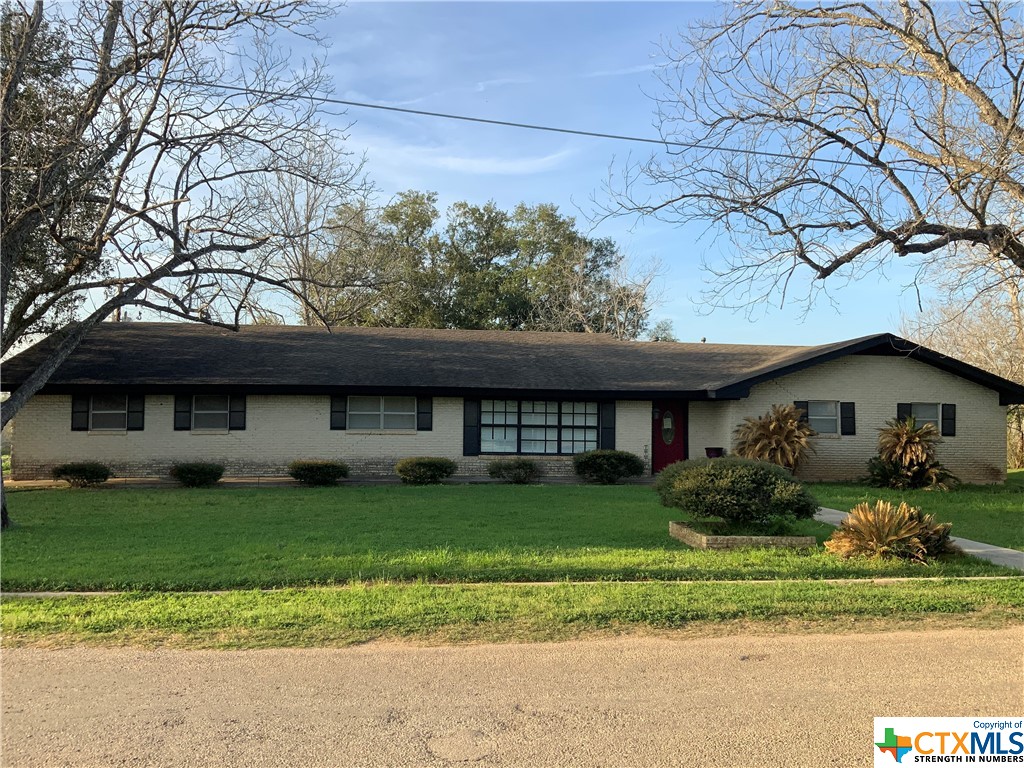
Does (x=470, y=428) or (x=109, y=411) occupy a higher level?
(x=109, y=411)

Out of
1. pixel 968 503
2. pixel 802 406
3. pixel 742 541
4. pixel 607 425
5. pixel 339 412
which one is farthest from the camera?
pixel 607 425

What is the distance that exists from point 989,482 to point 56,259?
24.9m

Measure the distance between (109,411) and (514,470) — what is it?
1098 centimetres

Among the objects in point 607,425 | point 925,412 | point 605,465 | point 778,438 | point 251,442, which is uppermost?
point 925,412

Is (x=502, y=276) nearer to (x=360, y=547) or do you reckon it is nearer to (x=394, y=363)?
(x=394, y=363)

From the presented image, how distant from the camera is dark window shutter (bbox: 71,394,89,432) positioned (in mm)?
20766

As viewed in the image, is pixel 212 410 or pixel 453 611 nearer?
pixel 453 611

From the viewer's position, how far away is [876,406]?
74.5 feet

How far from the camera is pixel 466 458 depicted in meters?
22.1

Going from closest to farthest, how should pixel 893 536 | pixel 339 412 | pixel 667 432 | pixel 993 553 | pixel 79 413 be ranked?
1. pixel 893 536
2. pixel 993 553
3. pixel 79 413
4. pixel 339 412
5. pixel 667 432

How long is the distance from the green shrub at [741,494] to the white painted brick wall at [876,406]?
11.0m

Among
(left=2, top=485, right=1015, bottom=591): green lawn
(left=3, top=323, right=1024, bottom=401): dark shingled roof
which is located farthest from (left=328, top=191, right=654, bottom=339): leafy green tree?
(left=2, top=485, right=1015, bottom=591): green lawn

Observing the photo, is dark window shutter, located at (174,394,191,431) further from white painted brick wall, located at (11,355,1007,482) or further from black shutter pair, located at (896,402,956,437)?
black shutter pair, located at (896,402,956,437)

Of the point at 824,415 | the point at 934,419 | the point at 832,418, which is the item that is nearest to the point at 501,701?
the point at 824,415
